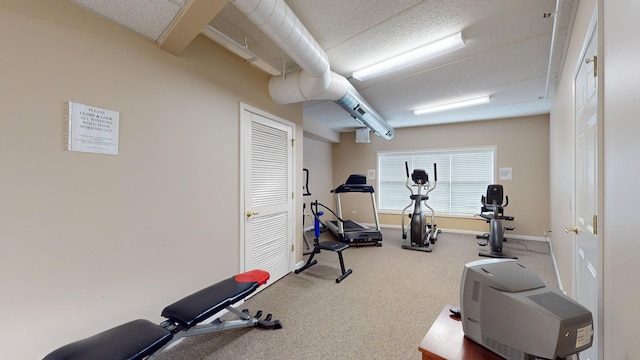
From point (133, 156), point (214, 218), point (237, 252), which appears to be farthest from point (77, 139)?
point (237, 252)

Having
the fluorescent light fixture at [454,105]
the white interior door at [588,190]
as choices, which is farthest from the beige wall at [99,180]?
the fluorescent light fixture at [454,105]

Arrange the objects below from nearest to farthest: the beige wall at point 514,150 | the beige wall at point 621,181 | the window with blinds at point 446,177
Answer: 1. the beige wall at point 621,181
2. the beige wall at point 514,150
3. the window with blinds at point 446,177

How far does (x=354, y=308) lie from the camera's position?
2520 mm

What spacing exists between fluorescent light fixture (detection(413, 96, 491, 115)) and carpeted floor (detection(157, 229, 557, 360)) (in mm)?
2625

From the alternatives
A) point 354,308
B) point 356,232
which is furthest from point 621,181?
point 356,232

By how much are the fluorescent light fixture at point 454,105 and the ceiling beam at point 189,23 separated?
407 cm

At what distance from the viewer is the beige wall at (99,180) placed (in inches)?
51.8

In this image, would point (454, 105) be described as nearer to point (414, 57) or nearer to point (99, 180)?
point (414, 57)

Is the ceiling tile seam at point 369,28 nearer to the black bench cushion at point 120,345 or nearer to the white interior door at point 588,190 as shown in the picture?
the white interior door at point 588,190

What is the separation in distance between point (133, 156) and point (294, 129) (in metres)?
2.11

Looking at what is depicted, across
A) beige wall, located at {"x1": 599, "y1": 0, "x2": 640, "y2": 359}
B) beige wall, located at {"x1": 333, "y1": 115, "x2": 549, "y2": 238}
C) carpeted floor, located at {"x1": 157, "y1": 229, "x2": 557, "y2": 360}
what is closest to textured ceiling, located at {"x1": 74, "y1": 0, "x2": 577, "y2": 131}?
beige wall, located at {"x1": 599, "y1": 0, "x2": 640, "y2": 359}

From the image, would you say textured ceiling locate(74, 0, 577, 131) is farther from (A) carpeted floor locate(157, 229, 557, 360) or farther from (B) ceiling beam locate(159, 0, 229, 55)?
(A) carpeted floor locate(157, 229, 557, 360)

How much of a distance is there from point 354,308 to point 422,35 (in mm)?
2749

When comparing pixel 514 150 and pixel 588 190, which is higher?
pixel 514 150
